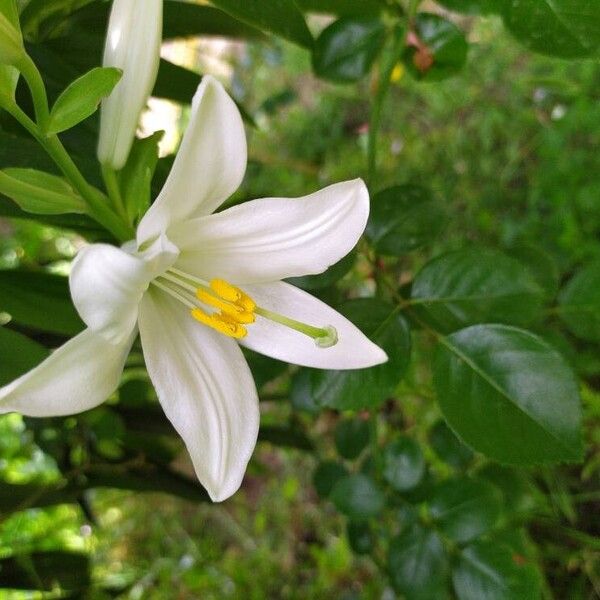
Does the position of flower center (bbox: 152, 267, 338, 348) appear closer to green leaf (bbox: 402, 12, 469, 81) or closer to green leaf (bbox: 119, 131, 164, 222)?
green leaf (bbox: 119, 131, 164, 222)

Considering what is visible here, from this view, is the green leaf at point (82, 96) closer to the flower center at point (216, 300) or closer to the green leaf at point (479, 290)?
the flower center at point (216, 300)

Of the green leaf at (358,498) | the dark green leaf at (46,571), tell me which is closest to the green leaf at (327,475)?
the green leaf at (358,498)

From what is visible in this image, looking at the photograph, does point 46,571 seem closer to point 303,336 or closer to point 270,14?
point 303,336

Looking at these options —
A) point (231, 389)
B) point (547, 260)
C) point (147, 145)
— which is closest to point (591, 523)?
point (547, 260)

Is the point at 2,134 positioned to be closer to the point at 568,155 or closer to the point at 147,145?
the point at 147,145

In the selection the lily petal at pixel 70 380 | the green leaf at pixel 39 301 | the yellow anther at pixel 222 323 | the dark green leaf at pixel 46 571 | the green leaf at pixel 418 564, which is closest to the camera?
the lily petal at pixel 70 380

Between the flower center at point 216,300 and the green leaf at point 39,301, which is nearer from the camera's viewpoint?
the flower center at point 216,300
